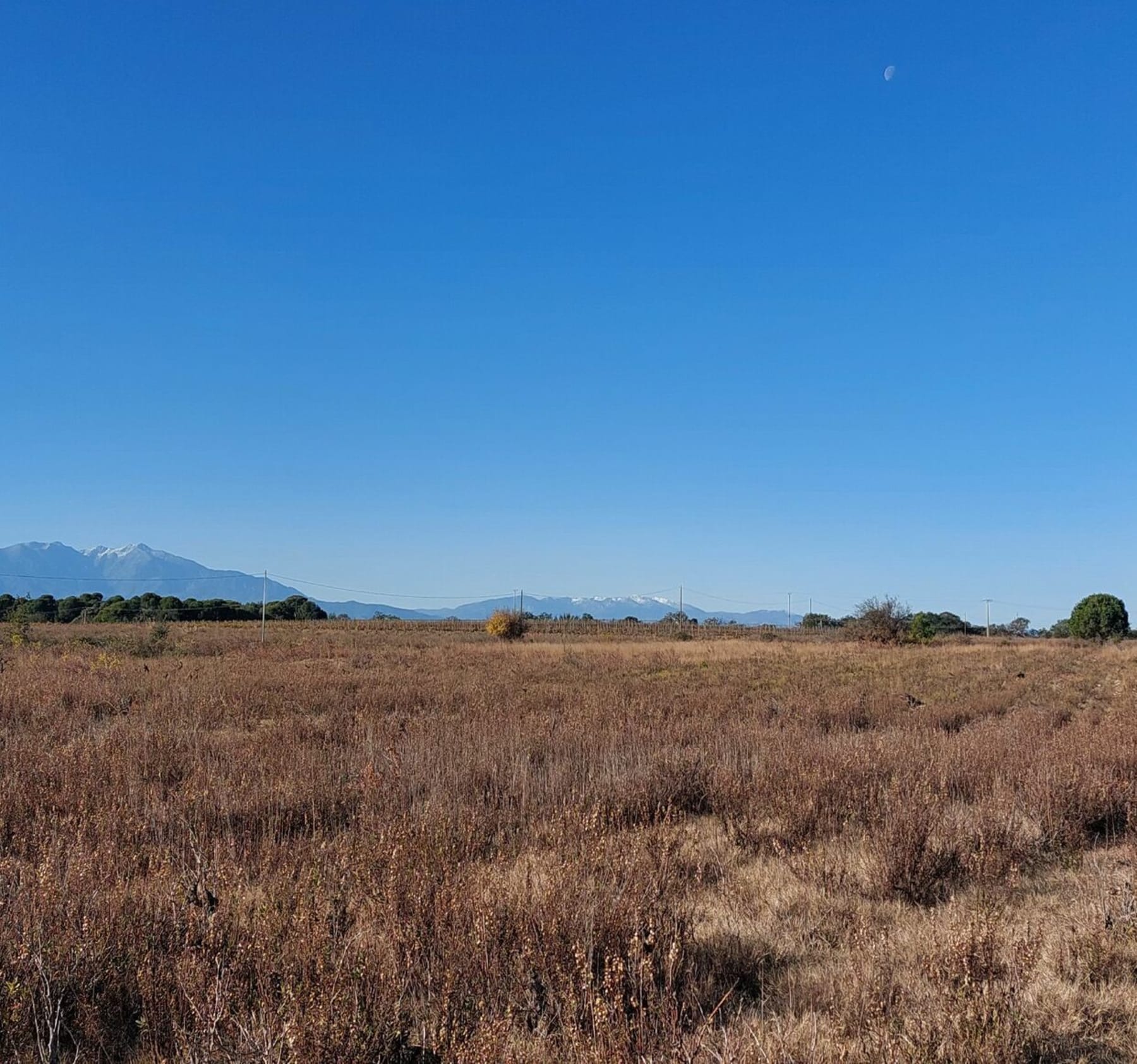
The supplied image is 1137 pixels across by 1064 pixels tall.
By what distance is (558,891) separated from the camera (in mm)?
3861

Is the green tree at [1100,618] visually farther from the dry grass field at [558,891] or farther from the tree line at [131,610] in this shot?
the tree line at [131,610]

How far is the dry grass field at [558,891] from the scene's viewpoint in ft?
9.59

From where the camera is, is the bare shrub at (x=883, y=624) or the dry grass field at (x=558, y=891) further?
the bare shrub at (x=883, y=624)

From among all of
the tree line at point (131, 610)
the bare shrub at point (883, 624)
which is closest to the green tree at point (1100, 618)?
the bare shrub at point (883, 624)

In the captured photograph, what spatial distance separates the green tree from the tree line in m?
56.4

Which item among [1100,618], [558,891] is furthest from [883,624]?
[558,891]

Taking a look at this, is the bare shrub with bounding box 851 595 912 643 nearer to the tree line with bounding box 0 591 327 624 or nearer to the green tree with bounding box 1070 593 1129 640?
the green tree with bounding box 1070 593 1129 640

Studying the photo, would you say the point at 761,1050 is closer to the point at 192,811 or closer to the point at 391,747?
the point at 192,811

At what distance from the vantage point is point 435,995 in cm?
322

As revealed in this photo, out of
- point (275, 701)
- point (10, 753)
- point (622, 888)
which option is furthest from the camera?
point (275, 701)

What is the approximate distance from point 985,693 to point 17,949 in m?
17.8

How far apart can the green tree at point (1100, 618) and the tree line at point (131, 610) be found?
5636 centimetres

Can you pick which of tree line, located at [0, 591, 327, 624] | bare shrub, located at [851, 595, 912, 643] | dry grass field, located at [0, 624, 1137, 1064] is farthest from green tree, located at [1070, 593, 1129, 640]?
tree line, located at [0, 591, 327, 624]

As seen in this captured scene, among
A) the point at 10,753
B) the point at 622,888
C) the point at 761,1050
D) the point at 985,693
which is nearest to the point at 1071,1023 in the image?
the point at 761,1050
